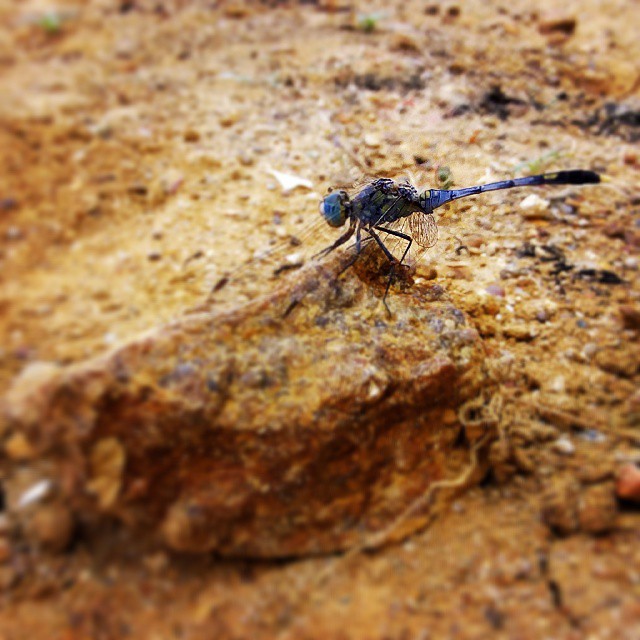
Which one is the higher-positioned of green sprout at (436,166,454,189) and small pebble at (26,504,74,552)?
green sprout at (436,166,454,189)

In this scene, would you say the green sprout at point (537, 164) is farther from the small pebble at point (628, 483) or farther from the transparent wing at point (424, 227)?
the small pebble at point (628, 483)

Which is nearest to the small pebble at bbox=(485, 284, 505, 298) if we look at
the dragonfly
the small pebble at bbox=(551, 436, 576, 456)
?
the dragonfly

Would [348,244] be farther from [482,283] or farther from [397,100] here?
[397,100]

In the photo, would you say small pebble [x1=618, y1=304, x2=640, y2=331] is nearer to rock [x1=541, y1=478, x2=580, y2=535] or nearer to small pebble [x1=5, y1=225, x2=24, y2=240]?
rock [x1=541, y1=478, x2=580, y2=535]

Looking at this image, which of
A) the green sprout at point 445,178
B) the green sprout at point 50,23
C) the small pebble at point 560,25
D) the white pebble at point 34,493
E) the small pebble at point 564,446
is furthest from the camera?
the small pebble at point 560,25

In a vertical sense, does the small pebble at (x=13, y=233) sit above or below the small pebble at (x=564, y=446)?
above

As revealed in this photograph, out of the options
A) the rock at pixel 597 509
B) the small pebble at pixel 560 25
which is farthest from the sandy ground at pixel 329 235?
the small pebble at pixel 560 25

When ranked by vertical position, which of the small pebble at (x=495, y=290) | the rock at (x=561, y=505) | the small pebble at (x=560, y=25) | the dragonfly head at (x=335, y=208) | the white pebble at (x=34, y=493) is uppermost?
the small pebble at (x=560, y=25)

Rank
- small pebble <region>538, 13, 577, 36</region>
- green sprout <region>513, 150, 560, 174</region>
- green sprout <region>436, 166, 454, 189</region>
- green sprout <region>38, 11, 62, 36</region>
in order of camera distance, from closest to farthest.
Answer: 1. green sprout <region>436, 166, 454, 189</region>
2. green sprout <region>513, 150, 560, 174</region>
3. green sprout <region>38, 11, 62, 36</region>
4. small pebble <region>538, 13, 577, 36</region>
